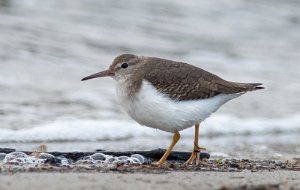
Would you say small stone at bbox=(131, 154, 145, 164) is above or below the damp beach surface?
below

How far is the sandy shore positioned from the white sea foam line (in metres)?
3.33

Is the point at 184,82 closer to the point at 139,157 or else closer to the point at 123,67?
the point at 123,67

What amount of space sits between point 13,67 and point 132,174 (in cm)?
642

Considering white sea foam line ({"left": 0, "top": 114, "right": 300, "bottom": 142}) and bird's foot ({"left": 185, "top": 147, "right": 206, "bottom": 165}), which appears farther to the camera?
white sea foam line ({"left": 0, "top": 114, "right": 300, "bottom": 142})

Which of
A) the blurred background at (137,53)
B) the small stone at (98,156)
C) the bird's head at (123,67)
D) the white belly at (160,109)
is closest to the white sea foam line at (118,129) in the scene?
the blurred background at (137,53)

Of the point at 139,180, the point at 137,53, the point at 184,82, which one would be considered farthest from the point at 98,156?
the point at 137,53

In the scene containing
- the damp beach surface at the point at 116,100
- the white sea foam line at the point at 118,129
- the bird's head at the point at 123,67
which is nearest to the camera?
the damp beach surface at the point at 116,100

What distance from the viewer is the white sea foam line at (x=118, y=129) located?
873 cm

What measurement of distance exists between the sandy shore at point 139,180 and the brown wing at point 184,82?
3.51ft

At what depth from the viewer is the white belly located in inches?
253

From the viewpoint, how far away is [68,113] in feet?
32.2

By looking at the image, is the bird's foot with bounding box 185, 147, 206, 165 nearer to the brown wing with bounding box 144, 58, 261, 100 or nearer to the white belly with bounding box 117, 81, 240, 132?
the white belly with bounding box 117, 81, 240, 132

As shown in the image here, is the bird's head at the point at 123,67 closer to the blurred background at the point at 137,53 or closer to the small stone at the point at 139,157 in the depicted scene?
the small stone at the point at 139,157

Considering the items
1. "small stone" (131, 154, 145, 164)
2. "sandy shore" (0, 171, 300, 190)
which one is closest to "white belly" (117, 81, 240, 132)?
"small stone" (131, 154, 145, 164)
